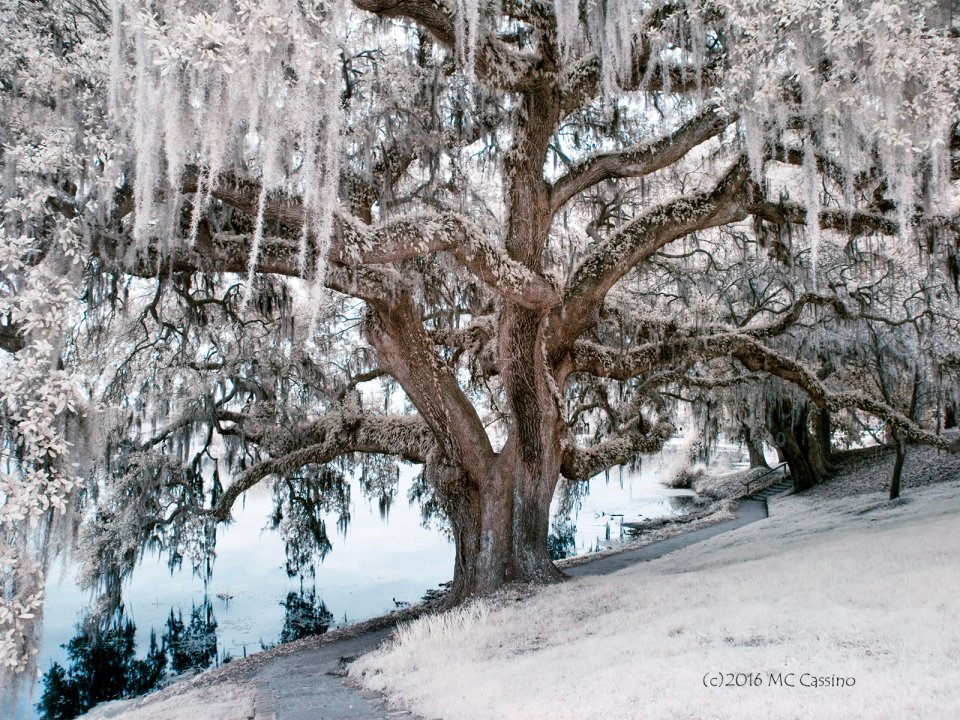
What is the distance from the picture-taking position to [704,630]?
4500 mm

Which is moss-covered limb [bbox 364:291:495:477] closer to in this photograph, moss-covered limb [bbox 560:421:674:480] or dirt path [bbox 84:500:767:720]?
moss-covered limb [bbox 560:421:674:480]

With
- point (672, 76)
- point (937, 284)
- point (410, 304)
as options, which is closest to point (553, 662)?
point (410, 304)

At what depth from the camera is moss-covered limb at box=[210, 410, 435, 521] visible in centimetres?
891

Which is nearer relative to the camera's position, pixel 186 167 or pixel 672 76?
pixel 186 167

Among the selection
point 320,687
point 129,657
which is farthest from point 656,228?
point 129,657

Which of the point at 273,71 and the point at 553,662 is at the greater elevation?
the point at 273,71

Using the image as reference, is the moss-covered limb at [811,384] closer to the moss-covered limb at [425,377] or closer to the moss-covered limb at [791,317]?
the moss-covered limb at [791,317]

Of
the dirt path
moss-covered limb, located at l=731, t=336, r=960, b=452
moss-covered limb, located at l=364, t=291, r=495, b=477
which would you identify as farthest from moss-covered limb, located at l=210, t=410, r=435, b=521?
moss-covered limb, located at l=731, t=336, r=960, b=452

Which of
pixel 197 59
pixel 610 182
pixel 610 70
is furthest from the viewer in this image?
pixel 610 182

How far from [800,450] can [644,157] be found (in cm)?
1260

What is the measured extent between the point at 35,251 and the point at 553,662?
4.23 m

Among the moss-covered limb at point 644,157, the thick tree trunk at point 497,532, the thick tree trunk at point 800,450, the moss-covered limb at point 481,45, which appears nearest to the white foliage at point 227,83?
the moss-covered limb at point 481,45

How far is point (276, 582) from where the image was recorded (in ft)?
48.9

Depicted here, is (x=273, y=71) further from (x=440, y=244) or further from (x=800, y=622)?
(x=800, y=622)
